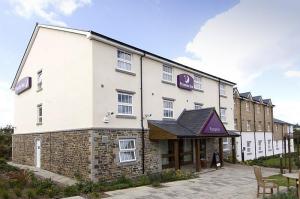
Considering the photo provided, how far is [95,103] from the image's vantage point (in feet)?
53.3

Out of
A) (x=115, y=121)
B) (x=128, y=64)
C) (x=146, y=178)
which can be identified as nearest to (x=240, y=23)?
(x=128, y=64)

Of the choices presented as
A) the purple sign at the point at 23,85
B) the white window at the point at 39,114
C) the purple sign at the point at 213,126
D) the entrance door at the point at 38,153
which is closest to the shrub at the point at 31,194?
the entrance door at the point at 38,153

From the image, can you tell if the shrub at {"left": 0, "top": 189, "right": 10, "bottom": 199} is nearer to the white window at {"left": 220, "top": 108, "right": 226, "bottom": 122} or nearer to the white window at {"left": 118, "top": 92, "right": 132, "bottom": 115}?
the white window at {"left": 118, "top": 92, "right": 132, "bottom": 115}

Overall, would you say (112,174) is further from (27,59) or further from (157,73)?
(27,59)

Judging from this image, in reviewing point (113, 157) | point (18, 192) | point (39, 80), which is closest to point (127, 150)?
point (113, 157)

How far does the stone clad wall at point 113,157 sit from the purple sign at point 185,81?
554 centimetres

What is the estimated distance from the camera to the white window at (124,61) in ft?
60.0

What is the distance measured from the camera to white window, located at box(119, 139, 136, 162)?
17391mm

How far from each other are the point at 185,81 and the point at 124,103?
703cm

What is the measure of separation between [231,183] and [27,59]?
1790 centimetres

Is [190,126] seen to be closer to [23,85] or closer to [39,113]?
[39,113]

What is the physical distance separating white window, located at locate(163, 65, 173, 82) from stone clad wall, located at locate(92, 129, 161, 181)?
4754 millimetres

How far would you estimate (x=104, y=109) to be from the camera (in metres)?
16.8

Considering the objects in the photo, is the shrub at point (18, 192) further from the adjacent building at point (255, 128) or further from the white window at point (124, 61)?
→ the adjacent building at point (255, 128)
